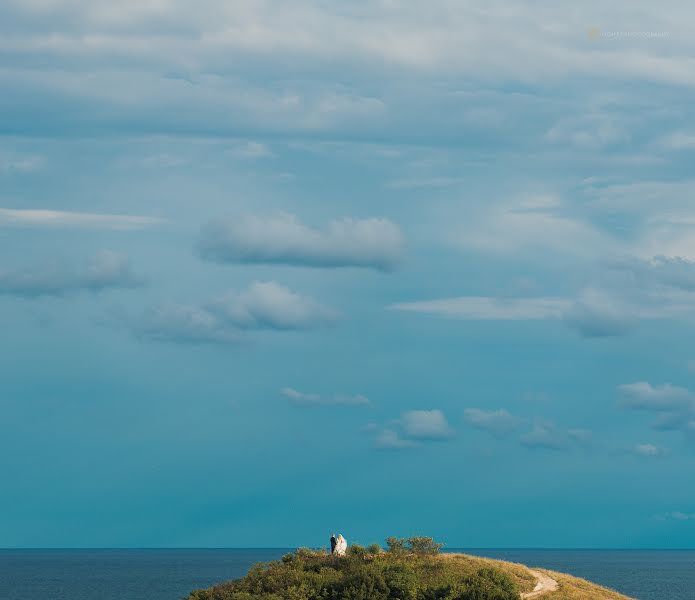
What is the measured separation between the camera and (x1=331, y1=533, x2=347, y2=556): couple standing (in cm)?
6962

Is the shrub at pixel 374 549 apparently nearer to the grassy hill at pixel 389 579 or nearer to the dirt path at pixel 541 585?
the grassy hill at pixel 389 579

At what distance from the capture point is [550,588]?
2810 inches

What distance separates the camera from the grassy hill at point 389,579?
61719mm

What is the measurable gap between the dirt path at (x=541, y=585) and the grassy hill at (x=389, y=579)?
41cm

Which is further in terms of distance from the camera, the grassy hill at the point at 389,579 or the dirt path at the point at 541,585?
the dirt path at the point at 541,585

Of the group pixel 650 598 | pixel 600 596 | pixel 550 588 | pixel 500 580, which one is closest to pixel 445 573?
pixel 500 580

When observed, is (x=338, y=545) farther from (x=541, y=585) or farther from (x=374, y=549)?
(x=541, y=585)

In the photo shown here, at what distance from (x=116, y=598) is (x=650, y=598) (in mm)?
98360

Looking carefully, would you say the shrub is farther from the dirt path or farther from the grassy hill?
the dirt path

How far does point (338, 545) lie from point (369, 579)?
841 centimetres

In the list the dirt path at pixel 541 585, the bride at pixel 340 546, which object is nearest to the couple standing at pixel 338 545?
the bride at pixel 340 546

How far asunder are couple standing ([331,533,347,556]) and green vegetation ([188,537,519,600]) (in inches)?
21.6

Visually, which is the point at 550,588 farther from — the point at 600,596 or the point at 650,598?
the point at 650,598

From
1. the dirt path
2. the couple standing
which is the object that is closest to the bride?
the couple standing
